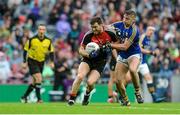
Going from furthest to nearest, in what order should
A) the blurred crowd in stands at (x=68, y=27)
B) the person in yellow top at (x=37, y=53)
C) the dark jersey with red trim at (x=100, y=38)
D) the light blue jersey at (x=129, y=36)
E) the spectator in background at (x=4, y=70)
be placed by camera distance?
the blurred crowd in stands at (x=68, y=27) → the spectator in background at (x=4, y=70) → the person in yellow top at (x=37, y=53) → the light blue jersey at (x=129, y=36) → the dark jersey with red trim at (x=100, y=38)

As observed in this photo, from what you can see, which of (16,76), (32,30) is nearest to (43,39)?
(16,76)

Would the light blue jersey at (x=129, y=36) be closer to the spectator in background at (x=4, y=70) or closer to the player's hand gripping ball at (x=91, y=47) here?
the player's hand gripping ball at (x=91, y=47)

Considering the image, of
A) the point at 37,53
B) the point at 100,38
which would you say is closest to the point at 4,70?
the point at 37,53

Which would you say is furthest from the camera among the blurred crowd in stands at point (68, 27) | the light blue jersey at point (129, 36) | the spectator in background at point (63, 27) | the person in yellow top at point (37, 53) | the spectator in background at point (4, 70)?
the spectator in background at point (63, 27)

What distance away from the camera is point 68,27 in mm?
31125

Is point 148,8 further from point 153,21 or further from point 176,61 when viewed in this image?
point 176,61

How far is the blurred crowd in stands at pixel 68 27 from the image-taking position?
2830 cm

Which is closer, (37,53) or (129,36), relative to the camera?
(129,36)

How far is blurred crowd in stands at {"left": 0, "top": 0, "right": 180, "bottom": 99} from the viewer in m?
28.3

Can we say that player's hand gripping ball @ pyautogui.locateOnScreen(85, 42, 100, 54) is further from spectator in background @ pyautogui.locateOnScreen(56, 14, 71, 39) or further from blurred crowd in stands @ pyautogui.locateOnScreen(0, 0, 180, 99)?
spectator in background @ pyautogui.locateOnScreen(56, 14, 71, 39)

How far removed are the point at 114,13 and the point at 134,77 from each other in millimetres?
12043

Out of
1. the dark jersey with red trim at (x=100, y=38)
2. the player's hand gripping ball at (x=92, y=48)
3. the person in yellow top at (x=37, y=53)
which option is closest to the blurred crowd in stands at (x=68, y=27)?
the person in yellow top at (x=37, y=53)

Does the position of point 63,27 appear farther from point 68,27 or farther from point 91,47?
point 91,47

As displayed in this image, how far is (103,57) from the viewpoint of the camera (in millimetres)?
20156
